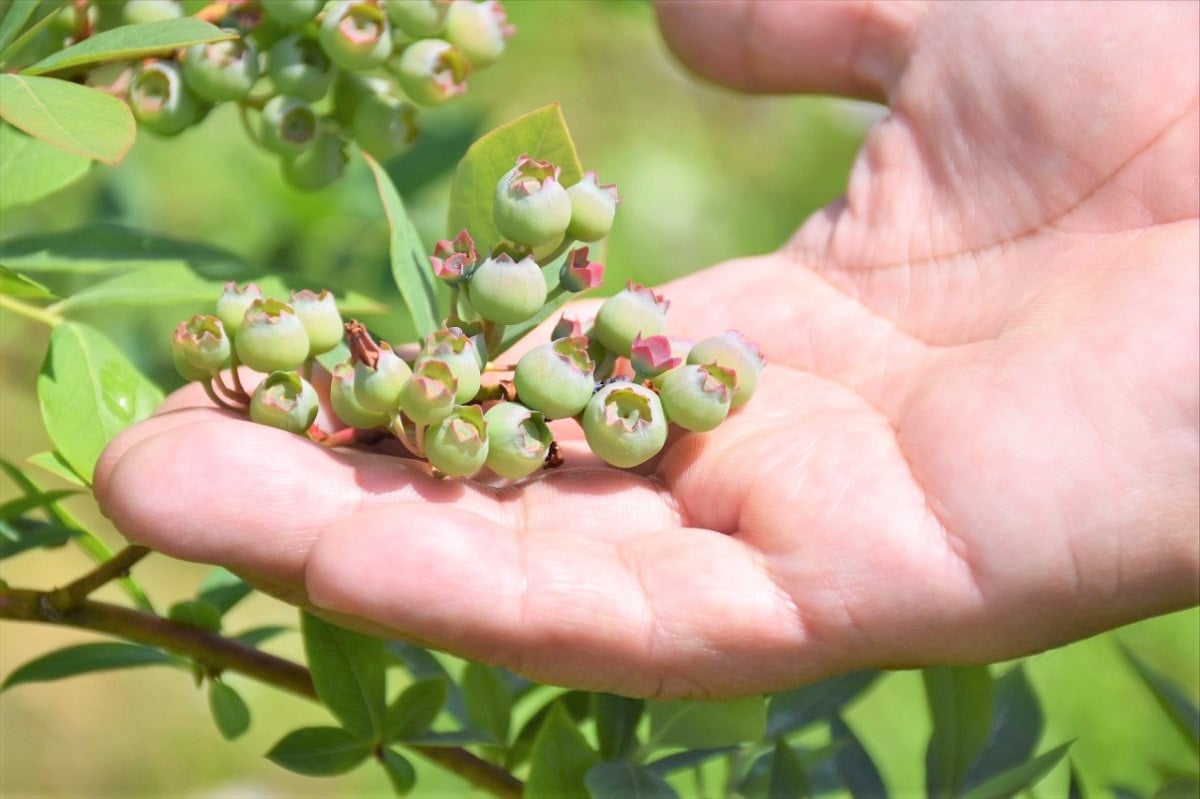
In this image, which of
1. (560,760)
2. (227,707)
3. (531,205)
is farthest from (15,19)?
(560,760)

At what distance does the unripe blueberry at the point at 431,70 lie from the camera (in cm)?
109

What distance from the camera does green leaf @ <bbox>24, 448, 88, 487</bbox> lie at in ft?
3.05

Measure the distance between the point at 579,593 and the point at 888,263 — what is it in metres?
0.70

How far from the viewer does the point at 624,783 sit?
3.02 feet

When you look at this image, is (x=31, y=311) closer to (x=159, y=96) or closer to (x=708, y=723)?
(x=159, y=96)

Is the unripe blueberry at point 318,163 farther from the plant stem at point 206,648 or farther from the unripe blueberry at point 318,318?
the plant stem at point 206,648

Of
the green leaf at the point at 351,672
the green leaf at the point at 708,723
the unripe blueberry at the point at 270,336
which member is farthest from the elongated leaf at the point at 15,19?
the green leaf at the point at 708,723

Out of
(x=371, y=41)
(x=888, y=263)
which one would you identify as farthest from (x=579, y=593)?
(x=888, y=263)

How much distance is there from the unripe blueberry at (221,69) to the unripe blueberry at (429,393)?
0.37m

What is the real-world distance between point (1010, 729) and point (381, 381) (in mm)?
658

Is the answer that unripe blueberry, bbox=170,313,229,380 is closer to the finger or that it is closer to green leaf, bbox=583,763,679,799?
green leaf, bbox=583,763,679,799

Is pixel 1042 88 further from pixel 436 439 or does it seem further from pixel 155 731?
pixel 155 731

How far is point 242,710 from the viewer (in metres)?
1.02

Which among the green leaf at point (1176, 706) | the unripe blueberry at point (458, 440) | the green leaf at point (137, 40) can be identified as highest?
the green leaf at point (137, 40)
